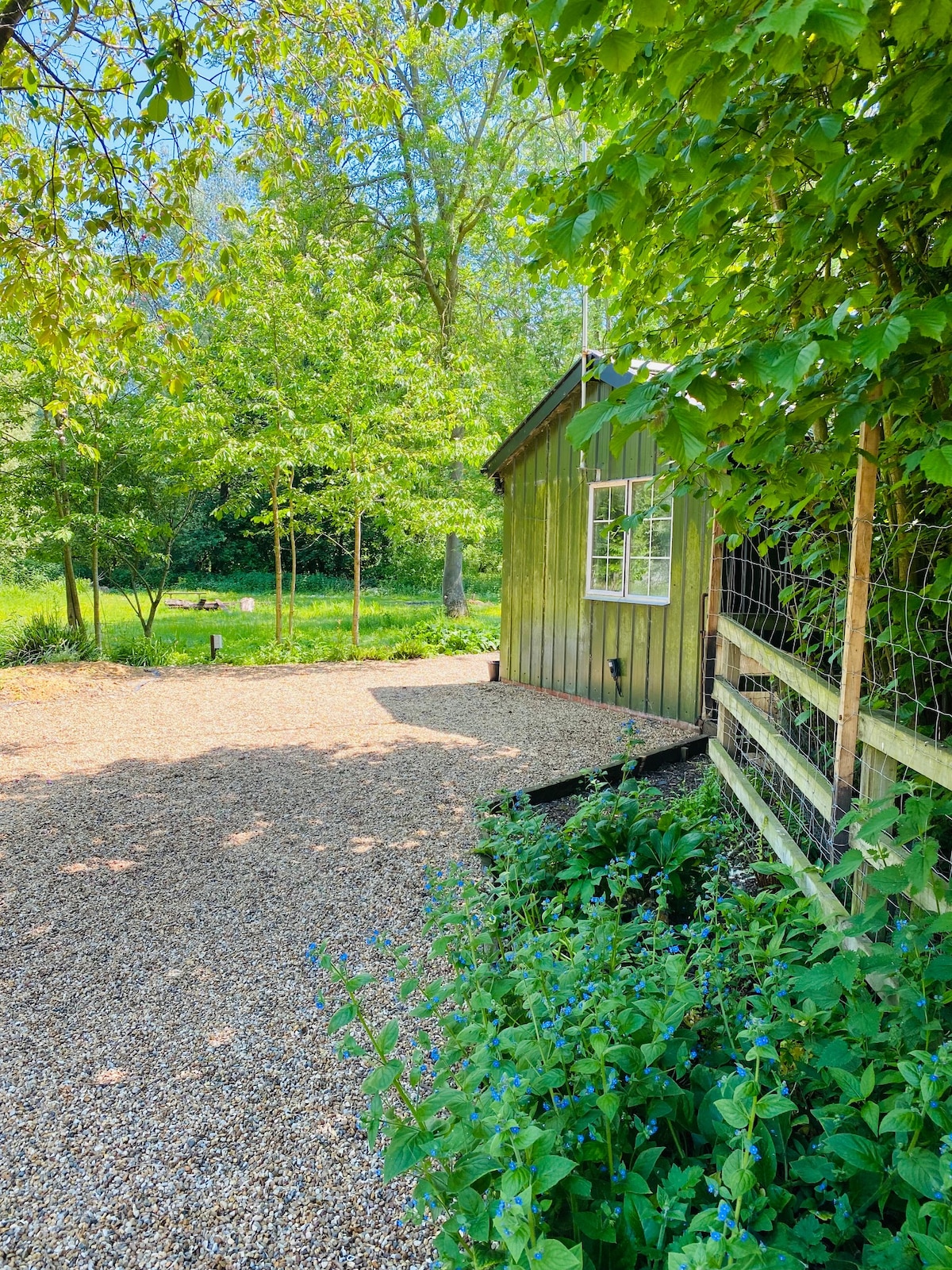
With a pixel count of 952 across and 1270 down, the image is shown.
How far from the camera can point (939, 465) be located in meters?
1.44

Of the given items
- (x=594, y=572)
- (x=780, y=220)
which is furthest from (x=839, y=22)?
(x=594, y=572)

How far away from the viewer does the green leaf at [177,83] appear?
9.48ft

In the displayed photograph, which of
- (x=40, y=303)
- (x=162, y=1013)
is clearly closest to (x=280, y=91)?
(x=40, y=303)

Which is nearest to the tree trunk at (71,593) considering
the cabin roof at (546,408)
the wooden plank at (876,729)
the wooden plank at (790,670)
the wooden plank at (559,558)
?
the cabin roof at (546,408)

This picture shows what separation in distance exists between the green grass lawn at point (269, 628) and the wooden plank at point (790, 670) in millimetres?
8589

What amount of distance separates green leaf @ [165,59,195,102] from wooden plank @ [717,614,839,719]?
3.21 m

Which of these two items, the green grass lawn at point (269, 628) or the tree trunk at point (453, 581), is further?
the tree trunk at point (453, 581)

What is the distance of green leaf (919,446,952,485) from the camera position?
4.67 ft

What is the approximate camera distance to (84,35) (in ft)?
13.6

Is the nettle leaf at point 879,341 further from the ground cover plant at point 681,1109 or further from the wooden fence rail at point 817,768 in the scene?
the ground cover plant at point 681,1109

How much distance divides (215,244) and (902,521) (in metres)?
4.00

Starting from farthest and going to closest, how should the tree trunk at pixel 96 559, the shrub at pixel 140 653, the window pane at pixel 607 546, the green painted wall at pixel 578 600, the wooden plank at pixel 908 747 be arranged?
the shrub at pixel 140 653 < the tree trunk at pixel 96 559 < the window pane at pixel 607 546 < the green painted wall at pixel 578 600 < the wooden plank at pixel 908 747

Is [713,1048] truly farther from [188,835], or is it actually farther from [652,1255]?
[188,835]

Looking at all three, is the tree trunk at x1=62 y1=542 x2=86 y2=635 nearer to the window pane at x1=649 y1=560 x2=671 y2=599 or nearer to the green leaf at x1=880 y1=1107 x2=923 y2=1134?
the window pane at x1=649 y1=560 x2=671 y2=599
